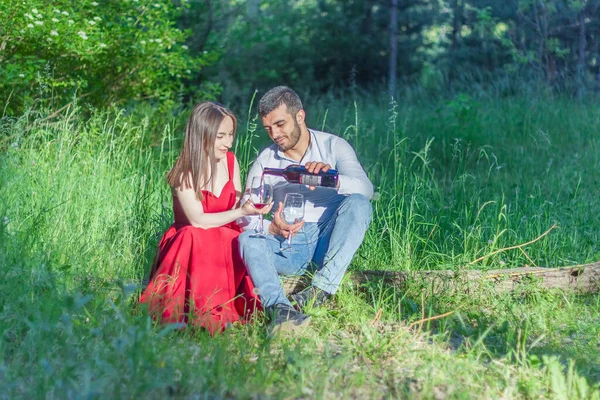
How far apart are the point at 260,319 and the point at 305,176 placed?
811 mm

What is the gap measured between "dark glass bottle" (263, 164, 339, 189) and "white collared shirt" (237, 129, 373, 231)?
0.95 feet

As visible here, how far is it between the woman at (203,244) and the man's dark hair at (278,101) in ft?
→ 0.82

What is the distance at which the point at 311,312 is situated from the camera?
173 inches

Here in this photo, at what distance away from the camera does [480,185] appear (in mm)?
7660

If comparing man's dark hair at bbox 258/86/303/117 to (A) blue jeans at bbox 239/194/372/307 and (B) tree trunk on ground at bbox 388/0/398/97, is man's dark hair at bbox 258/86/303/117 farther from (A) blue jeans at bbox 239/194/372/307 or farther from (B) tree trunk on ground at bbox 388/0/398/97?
(B) tree trunk on ground at bbox 388/0/398/97

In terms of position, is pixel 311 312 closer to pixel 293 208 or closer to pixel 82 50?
pixel 293 208

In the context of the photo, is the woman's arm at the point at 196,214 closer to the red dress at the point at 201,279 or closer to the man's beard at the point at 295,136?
the red dress at the point at 201,279

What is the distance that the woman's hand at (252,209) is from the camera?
4172mm

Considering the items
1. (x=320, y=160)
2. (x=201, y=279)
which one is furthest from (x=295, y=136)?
(x=201, y=279)

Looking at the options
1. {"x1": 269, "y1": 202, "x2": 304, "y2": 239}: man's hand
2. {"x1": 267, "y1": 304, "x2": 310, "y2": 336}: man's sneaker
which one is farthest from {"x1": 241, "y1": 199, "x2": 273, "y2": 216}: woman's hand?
{"x1": 267, "y1": 304, "x2": 310, "y2": 336}: man's sneaker

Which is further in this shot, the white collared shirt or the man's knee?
the white collared shirt

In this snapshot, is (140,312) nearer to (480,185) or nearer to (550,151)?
(480,185)

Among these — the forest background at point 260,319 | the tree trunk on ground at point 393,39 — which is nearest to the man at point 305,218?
the forest background at point 260,319

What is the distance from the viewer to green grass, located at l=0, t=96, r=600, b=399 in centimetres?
331
